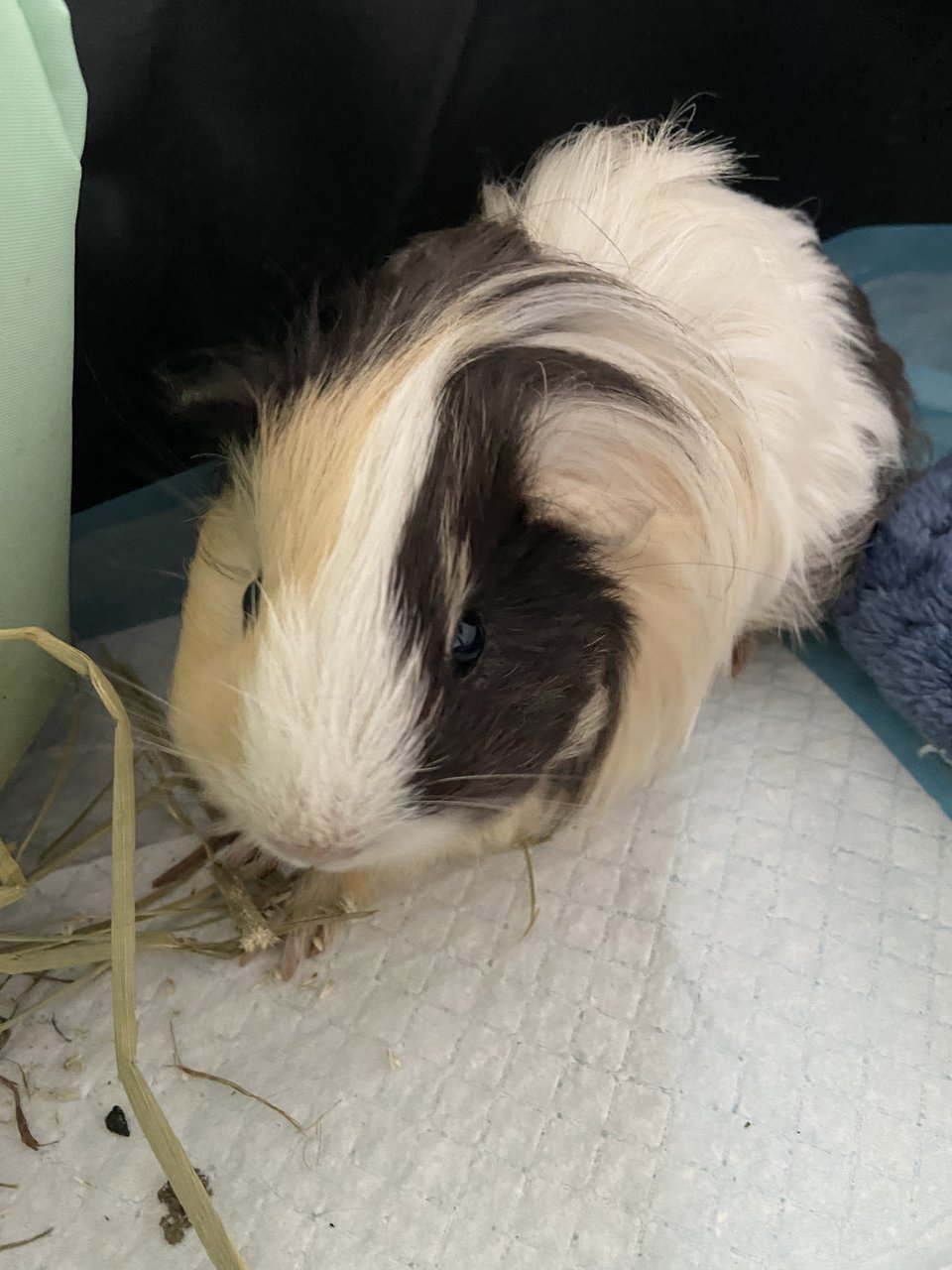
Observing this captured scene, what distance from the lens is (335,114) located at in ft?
3.68

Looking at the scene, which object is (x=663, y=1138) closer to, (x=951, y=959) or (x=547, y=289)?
(x=951, y=959)

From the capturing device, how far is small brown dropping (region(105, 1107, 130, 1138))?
949mm

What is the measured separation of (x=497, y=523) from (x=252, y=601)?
206 mm

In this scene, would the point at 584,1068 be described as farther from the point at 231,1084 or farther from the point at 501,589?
the point at 501,589

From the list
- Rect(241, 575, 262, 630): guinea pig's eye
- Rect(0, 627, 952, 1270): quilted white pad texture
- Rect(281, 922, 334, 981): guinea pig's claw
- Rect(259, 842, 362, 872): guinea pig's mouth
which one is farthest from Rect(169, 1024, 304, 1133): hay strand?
Rect(241, 575, 262, 630): guinea pig's eye

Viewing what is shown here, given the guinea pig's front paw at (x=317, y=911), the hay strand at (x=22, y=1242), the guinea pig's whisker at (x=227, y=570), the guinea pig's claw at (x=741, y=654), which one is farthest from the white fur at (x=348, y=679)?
the guinea pig's claw at (x=741, y=654)

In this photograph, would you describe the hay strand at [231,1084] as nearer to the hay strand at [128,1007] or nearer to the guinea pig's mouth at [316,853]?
the hay strand at [128,1007]

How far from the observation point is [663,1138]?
948 mm

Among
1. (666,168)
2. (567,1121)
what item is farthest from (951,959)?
(666,168)

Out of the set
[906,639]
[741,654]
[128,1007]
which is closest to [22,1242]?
[128,1007]

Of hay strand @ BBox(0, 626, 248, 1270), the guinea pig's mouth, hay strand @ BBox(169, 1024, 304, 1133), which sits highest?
the guinea pig's mouth

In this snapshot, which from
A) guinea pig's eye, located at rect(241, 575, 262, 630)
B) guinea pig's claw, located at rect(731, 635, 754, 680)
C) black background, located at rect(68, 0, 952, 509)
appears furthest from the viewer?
guinea pig's claw, located at rect(731, 635, 754, 680)

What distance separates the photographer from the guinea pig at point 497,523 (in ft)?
2.31

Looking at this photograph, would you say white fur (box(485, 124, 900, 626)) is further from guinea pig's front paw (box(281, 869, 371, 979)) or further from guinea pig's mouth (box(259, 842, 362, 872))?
guinea pig's front paw (box(281, 869, 371, 979))
